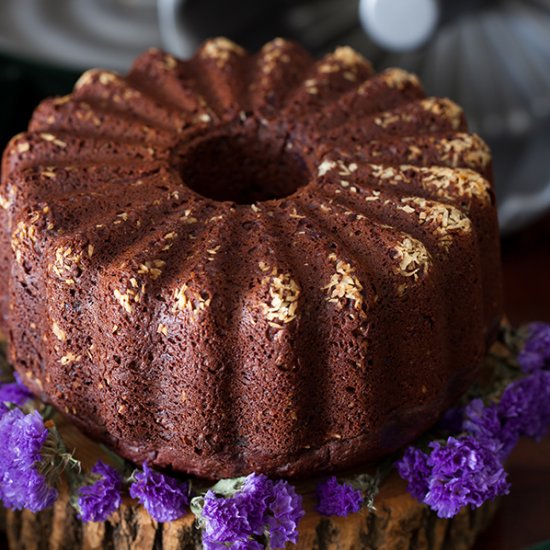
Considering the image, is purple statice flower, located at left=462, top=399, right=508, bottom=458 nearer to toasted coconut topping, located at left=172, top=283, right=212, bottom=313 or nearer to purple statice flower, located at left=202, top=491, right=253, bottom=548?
purple statice flower, located at left=202, top=491, right=253, bottom=548

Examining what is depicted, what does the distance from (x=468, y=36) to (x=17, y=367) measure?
1.52 metres

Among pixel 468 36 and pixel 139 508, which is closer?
pixel 139 508

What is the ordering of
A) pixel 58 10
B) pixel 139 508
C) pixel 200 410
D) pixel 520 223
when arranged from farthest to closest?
pixel 58 10 → pixel 520 223 → pixel 139 508 → pixel 200 410

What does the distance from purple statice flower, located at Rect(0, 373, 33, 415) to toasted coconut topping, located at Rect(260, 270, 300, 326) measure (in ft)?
1.65

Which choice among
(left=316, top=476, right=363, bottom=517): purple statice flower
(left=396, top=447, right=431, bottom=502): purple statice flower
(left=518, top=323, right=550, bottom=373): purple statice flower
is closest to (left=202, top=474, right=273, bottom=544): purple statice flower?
(left=316, top=476, right=363, bottom=517): purple statice flower

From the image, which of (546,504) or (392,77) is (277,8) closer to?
(392,77)

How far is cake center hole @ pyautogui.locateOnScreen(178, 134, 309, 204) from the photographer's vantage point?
1913 millimetres

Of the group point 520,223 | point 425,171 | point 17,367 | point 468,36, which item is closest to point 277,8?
point 468,36

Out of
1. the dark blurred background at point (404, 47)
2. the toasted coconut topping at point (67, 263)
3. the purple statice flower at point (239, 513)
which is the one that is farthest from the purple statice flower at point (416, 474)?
the dark blurred background at point (404, 47)

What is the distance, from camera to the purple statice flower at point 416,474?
5.73 ft

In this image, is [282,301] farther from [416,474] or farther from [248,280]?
[416,474]

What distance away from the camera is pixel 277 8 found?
2836 mm

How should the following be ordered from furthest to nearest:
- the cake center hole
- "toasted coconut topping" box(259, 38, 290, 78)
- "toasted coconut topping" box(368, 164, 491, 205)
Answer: "toasted coconut topping" box(259, 38, 290, 78)
the cake center hole
"toasted coconut topping" box(368, 164, 491, 205)

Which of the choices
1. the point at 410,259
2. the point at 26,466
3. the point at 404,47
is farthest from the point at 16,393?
the point at 404,47
